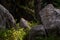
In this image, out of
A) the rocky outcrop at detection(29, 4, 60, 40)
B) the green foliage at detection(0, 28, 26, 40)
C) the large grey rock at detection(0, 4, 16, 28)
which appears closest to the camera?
the rocky outcrop at detection(29, 4, 60, 40)

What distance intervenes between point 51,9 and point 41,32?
6.50 feet

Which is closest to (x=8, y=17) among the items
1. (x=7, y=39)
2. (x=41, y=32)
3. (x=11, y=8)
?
(x=7, y=39)

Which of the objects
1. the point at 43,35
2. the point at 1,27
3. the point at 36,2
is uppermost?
the point at 36,2

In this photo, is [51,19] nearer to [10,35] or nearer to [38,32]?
[38,32]

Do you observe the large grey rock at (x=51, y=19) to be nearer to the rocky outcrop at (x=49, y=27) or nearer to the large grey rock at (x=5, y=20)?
the rocky outcrop at (x=49, y=27)

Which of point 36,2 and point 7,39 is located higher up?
point 36,2

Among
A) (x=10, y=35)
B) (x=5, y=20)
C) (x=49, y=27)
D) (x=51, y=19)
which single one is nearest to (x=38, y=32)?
(x=49, y=27)

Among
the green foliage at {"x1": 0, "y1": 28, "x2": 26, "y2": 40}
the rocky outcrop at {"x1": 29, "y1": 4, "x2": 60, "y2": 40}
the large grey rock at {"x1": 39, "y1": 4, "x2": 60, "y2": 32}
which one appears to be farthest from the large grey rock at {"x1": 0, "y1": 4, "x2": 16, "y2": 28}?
the large grey rock at {"x1": 39, "y1": 4, "x2": 60, "y2": 32}

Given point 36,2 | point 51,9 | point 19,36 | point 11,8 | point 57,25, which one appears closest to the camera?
point 57,25

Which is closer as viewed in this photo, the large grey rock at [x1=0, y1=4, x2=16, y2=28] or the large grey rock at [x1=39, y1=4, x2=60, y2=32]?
the large grey rock at [x1=39, y1=4, x2=60, y2=32]

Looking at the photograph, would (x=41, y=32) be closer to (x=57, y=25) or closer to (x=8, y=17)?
(x=57, y=25)

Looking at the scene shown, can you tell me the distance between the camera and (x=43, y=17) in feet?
29.2

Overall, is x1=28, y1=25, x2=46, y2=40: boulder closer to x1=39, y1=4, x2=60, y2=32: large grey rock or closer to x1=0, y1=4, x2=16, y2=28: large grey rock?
x1=39, y1=4, x2=60, y2=32: large grey rock

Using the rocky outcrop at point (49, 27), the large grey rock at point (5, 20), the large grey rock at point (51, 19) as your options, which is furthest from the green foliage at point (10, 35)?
the large grey rock at point (51, 19)
